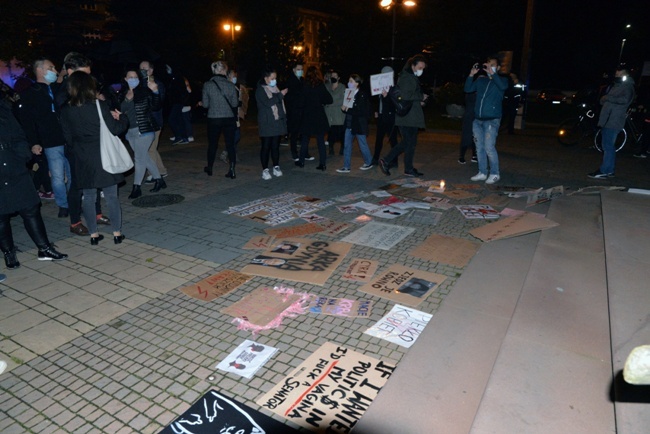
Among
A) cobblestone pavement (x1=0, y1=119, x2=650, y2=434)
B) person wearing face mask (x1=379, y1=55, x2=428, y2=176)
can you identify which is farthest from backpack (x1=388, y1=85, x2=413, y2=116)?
cobblestone pavement (x1=0, y1=119, x2=650, y2=434)

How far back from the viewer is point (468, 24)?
31703mm

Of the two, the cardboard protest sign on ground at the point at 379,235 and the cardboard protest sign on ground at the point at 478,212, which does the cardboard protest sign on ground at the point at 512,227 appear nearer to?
the cardboard protest sign on ground at the point at 478,212

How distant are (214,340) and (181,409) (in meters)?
0.73

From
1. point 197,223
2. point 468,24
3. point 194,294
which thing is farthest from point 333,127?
point 468,24

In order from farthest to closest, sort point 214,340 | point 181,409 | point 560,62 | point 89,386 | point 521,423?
point 560,62 < point 214,340 < point 89,386 < point 181,409 < point 521,423

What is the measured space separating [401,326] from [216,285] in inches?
71.1

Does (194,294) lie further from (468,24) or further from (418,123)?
(468,24)

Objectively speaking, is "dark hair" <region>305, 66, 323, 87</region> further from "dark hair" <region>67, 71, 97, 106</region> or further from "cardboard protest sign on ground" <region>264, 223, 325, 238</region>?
"dark hair" <region>67, 71, 97, 106</region>

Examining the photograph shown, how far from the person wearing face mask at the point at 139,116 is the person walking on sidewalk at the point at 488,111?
17.6ft

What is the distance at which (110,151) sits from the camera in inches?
184

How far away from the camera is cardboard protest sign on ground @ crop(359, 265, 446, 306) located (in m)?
3.79

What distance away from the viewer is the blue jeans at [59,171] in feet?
18.7

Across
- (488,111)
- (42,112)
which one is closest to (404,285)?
(488,111)

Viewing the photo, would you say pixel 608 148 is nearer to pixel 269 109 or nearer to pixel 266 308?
pixel 269 109
